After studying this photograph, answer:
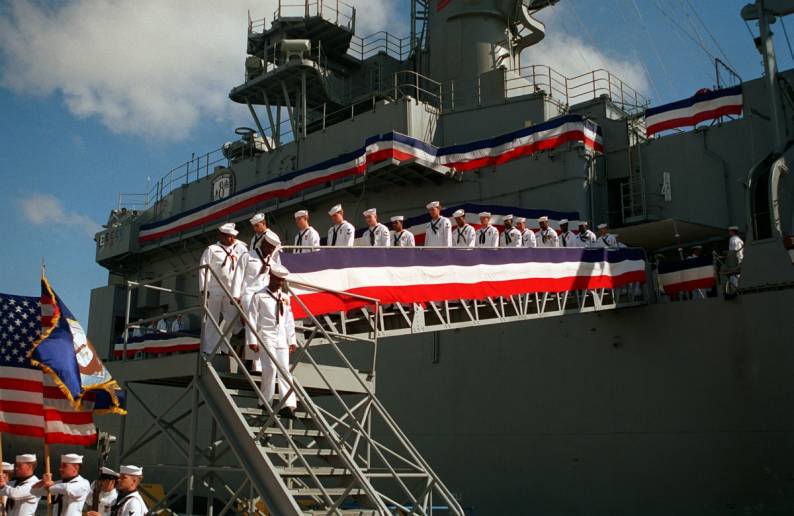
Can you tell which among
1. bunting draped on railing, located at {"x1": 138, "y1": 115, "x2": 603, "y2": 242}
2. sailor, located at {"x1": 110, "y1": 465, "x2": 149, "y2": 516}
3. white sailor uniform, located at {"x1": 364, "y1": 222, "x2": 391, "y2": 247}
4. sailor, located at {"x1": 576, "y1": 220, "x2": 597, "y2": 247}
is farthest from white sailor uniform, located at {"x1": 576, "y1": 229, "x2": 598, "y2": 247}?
sailor, located at {"x1": 110, "y1": 465, "x2": 149, "y2": 516}

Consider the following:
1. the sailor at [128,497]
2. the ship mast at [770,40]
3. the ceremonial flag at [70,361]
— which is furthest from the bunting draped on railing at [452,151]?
the sailor at [128,497]

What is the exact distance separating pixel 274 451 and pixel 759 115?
34.5 feet

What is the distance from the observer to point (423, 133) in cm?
1702

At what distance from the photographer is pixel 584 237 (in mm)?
12969

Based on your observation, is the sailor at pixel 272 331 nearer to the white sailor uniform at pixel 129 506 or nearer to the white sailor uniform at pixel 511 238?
the white sailor uniform at pixel 129 506

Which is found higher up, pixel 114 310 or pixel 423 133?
pixel 423 133

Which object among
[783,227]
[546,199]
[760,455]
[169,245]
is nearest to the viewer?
[760,455]

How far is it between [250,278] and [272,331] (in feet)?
1.97

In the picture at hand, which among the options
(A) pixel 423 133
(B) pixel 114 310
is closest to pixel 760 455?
(A) pixel 423 133

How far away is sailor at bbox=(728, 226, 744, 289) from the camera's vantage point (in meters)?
10.9

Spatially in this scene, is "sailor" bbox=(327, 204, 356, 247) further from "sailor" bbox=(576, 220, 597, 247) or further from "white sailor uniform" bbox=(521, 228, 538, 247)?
"sailor" bbox=(576, 220, 597, 247)

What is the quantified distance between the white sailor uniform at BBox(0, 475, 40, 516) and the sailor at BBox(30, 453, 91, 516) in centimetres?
91

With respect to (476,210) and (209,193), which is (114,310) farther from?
(476,210)

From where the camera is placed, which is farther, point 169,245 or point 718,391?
point 169,245
